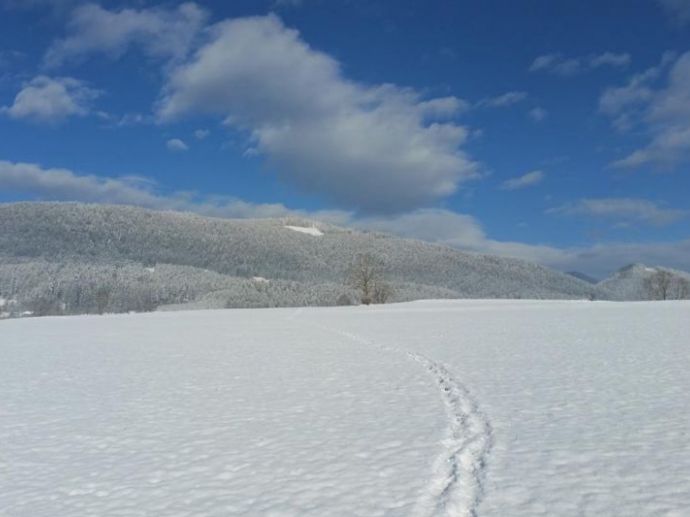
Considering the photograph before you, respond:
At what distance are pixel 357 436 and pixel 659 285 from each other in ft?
412

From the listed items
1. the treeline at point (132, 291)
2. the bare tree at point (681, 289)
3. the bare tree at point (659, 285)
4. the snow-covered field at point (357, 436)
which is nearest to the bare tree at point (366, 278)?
the treeline at point (132, 291)

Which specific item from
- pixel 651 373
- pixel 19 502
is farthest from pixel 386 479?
pixel 651 373

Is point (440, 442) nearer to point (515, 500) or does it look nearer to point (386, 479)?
point (386, 479)

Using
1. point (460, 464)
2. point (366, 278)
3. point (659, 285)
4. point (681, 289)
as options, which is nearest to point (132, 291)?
point (366, 278)

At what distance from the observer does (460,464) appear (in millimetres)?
8117

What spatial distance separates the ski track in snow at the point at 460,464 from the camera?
670 cm

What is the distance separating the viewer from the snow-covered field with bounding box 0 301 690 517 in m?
7.24

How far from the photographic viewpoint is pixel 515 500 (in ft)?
22.4

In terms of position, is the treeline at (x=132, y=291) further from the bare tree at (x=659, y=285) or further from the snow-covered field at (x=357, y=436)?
the snow-covered field at (x=357, y=436)

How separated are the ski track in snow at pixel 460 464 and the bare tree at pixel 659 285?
392 feet

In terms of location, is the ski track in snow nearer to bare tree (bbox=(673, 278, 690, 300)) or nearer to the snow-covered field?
the snow-covered field

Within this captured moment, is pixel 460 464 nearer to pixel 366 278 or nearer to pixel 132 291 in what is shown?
pixel 366 278

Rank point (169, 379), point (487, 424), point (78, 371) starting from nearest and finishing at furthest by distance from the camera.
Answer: point (487, 424) < point (169, 379) < point (78, 371)

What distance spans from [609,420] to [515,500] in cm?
474
